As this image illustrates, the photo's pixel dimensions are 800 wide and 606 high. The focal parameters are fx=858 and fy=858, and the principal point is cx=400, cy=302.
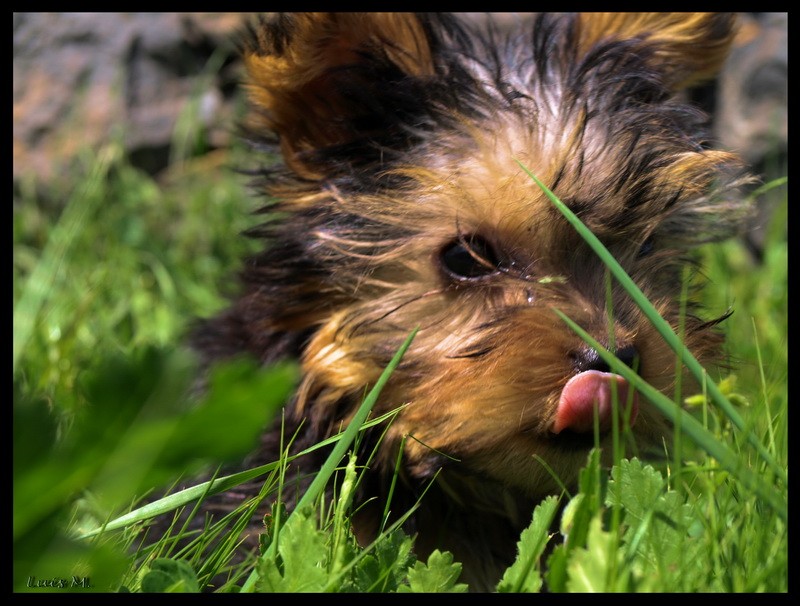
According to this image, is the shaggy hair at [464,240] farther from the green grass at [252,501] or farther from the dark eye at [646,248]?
the green grass at [252,501]

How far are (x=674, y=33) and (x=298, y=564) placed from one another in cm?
199

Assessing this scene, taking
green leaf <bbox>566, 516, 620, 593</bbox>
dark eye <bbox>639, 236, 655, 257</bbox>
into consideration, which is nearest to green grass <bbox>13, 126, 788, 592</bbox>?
green leaf <bbox>566, 516, 620, 593</bbox>

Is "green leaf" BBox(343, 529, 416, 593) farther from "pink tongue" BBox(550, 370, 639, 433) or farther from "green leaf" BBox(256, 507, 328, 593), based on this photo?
"pink tongue" BBox(550, 370, 639, 433)

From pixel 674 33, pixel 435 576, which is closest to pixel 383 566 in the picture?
pixel 435 576

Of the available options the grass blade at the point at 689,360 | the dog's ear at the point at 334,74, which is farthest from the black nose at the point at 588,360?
the dog's ear at the point at 334,74

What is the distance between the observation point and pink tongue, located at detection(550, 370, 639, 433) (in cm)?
173

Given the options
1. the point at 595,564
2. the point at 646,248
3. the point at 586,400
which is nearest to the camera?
the point at 595,564

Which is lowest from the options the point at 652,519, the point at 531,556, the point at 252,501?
the point at 252,501

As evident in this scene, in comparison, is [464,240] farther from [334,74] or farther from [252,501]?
[252,501]

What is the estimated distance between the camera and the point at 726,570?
1.37 metres

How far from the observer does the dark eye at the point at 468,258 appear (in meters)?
2.07

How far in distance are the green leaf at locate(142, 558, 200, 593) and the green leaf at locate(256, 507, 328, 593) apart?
108mm

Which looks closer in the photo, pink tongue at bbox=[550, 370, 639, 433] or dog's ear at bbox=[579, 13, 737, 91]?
pink tongue at bbox=[550, 370, 639, 433]

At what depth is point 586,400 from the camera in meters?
1.74
